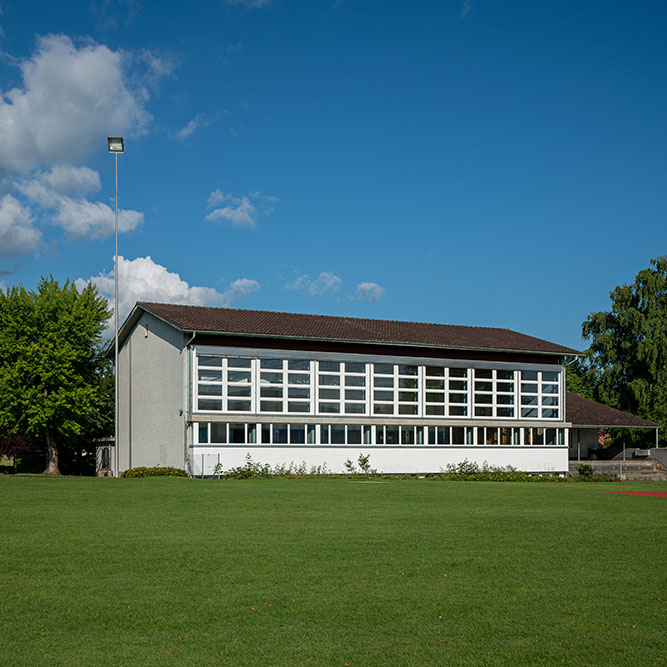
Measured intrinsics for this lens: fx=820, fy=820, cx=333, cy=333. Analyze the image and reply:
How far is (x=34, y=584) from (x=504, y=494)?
16980 mm

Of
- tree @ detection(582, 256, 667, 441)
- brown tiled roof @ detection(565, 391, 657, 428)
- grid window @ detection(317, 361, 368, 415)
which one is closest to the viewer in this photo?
grid window @ detection(317, 361, 368, 415)

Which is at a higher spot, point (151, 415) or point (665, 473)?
point (151, 415)

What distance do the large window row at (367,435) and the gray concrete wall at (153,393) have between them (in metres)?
2.08

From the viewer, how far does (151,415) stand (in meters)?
40.5

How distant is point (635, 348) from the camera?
56781mm

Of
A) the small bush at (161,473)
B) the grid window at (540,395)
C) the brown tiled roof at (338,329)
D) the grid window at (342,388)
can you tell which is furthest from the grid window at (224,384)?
the grid window at (540,395)

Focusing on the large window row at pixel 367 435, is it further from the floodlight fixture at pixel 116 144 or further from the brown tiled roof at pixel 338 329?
the floodlight fixture at pixel 116 144

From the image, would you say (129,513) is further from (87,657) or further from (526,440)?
(526,440)

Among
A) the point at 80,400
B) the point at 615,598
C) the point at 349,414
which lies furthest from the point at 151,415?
the point at 615,598

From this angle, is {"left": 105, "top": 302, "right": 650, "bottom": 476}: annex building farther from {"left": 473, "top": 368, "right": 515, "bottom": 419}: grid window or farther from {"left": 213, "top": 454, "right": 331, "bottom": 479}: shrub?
{"left": 213, "top": 454, "right": 331, "bottom": 479}: shrub

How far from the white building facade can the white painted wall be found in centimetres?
5

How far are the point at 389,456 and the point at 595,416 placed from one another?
15.1m

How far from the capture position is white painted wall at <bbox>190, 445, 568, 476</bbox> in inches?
1407

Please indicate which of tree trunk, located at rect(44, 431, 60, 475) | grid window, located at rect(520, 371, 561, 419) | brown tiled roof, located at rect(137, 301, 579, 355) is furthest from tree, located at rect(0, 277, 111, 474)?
grid window, located at rect(520, 371, 561, 419)
